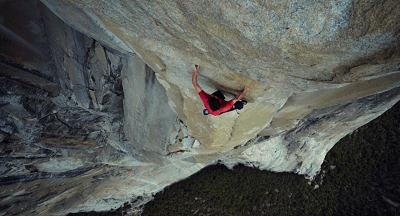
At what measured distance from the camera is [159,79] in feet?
12.1

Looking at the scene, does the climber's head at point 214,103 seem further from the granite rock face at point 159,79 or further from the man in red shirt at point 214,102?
the granite rock face at point 159,79

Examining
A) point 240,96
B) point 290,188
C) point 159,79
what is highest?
point 159,79

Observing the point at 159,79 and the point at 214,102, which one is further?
the point at 159,79

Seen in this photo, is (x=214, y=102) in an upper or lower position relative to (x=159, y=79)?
lower

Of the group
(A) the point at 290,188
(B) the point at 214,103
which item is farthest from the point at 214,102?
(A) the point at 290,188

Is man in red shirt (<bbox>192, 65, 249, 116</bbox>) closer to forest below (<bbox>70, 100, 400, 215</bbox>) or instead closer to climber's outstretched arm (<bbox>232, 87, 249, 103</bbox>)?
climber's outstretched arm (<bbox>232, 87, 249, 103</bbox>)

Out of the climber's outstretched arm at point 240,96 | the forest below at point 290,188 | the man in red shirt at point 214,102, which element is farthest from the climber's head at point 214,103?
the forest below at point 290,188

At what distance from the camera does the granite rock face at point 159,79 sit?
1694mm

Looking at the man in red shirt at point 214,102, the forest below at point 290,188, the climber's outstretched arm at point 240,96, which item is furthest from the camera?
the forest below at point 290,188

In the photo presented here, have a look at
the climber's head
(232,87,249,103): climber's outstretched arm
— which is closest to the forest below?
(232,87,249,103): climber's outstretched arm

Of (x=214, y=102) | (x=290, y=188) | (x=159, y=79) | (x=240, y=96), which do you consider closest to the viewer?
(x=214, y=102)

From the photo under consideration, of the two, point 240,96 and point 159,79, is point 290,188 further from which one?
point 159,79

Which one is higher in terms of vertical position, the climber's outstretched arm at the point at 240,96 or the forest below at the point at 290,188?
the climber's outstretched arm at the point at 240,96

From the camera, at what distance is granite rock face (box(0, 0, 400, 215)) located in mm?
1694
